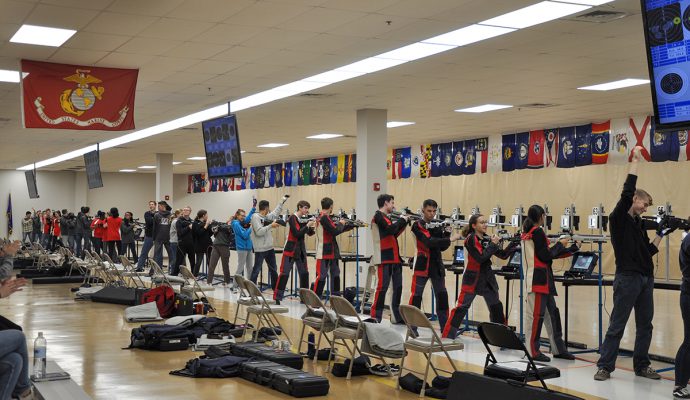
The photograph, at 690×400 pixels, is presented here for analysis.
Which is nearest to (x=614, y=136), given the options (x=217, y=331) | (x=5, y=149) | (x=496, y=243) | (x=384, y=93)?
(x=384, y=93)

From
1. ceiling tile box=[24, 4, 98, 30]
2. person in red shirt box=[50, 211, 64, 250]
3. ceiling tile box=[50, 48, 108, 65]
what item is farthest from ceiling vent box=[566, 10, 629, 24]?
person in red shirt box=[50, 211, 64, 250]

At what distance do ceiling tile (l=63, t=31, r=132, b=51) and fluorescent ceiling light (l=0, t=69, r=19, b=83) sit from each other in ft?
7.19

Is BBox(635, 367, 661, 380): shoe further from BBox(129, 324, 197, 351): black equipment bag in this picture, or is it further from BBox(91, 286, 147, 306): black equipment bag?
BBox(91, 286, 147, 306): black equipment bag

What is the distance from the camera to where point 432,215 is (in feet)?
30.4

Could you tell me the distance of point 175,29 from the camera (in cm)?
874

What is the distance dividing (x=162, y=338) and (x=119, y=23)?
11.4 ft

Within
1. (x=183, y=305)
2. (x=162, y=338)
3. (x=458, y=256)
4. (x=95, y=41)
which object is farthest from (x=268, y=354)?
(x=95, y=41)

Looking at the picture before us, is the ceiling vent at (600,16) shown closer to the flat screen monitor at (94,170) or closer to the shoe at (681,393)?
the shoe at (681,393)

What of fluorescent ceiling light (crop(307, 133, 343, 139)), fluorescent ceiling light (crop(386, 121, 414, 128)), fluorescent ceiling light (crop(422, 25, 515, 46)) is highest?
fluorescent ceiling light (crop(422, 25, 515, 46))

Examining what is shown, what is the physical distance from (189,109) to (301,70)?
467cm

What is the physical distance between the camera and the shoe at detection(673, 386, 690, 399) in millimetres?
6172

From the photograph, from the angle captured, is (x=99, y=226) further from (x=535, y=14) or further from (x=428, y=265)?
(x=535, y=14)

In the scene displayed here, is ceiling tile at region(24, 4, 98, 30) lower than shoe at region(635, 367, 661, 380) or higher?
higher

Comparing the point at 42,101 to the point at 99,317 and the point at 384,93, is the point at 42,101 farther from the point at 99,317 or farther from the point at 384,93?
the point at 384,93
